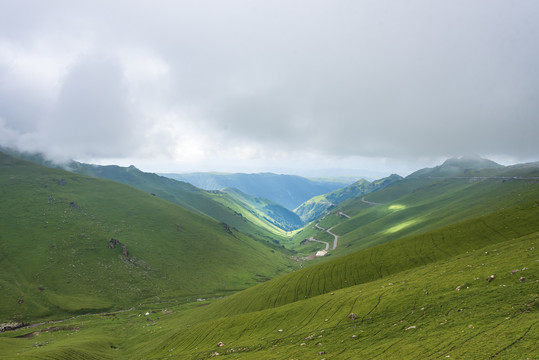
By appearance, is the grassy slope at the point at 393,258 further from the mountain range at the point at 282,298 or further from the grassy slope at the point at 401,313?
the mountain range at the point at 282,298

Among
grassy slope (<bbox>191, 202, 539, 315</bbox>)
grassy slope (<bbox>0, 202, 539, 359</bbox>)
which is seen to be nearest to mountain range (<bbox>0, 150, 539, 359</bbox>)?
grassy slope (<bbox>0, 202, 539, 359</bbox>)

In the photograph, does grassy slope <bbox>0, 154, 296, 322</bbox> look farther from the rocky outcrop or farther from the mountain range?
the rocky outcrop

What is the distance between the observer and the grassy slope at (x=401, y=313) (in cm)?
2578

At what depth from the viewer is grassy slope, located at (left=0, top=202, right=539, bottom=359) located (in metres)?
25.8

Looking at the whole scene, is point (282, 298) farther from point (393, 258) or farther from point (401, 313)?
point (401, 313)

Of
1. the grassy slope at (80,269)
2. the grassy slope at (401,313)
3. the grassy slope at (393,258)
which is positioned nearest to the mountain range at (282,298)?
the grassy slope at (401,313)

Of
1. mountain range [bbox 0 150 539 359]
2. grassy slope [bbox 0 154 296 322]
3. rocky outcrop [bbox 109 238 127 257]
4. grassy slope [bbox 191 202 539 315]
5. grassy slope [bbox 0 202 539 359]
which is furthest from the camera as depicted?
rocky outcrop [bbox 109 238 127 257]

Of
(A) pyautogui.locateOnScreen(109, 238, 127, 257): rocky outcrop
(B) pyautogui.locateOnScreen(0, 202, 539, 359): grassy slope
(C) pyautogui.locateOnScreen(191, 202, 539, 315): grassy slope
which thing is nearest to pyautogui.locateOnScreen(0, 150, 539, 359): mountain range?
(B) pyautogui.locateOnScreen(0, 202, 539, 359): grassy slope

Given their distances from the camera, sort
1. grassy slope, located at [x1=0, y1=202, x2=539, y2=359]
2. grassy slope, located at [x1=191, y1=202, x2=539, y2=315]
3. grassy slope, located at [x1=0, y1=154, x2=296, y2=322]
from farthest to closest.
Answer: grassy slope, located at [x1=0, y1=154, x2=296, y2=322]
grassy slope, located at [x1=191, y1=202, x2=539, y2=315]
grassy slope, located at [x1=0, y1=202, x2=539, y2=359]

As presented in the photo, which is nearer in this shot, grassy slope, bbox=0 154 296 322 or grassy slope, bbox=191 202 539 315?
grassy slope, bbox=191 202 539 315

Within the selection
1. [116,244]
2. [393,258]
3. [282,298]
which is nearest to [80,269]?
[116,244]

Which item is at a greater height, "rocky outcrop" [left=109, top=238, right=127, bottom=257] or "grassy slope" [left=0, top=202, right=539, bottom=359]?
"grassy slope" [left=0, top=202, right=539, bottom=359]

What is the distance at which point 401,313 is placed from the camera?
116ft

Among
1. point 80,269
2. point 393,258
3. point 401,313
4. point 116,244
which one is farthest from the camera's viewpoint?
point 116,244
